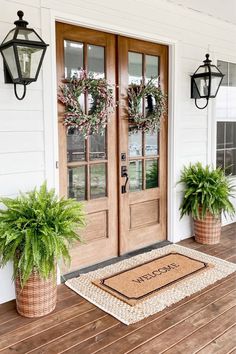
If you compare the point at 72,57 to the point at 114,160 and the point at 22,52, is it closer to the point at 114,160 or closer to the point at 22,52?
the point at 22,52

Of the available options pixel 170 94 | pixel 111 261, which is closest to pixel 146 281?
pixel 111 261

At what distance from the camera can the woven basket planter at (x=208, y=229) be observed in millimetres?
3971

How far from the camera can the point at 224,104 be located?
459 centimetres

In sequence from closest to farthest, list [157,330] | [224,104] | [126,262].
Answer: [157,330] < [126,262] < [224,104]

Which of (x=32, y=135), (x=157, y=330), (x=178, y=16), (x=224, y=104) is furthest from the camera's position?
(x=224, y=104)

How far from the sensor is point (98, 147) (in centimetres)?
340

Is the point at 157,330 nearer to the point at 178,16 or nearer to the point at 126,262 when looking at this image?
the point at 126,262

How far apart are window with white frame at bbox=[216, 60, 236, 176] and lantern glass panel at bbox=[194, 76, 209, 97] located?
60 cm

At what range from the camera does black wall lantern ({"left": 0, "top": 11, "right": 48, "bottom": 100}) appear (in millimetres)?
2387

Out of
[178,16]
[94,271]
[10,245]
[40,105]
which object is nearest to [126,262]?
[94,271]

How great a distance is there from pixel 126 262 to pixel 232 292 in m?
1.08

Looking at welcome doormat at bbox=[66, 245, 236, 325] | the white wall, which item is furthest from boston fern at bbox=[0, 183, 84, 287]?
welcome doormat at bbox=[66, 245, 236, 325]

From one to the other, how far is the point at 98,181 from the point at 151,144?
0.84 meters

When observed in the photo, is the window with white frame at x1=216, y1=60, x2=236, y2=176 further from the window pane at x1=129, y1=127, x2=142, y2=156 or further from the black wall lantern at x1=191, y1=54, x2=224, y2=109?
the window pane at x1=129, y1=127, x2=142, y2=156
